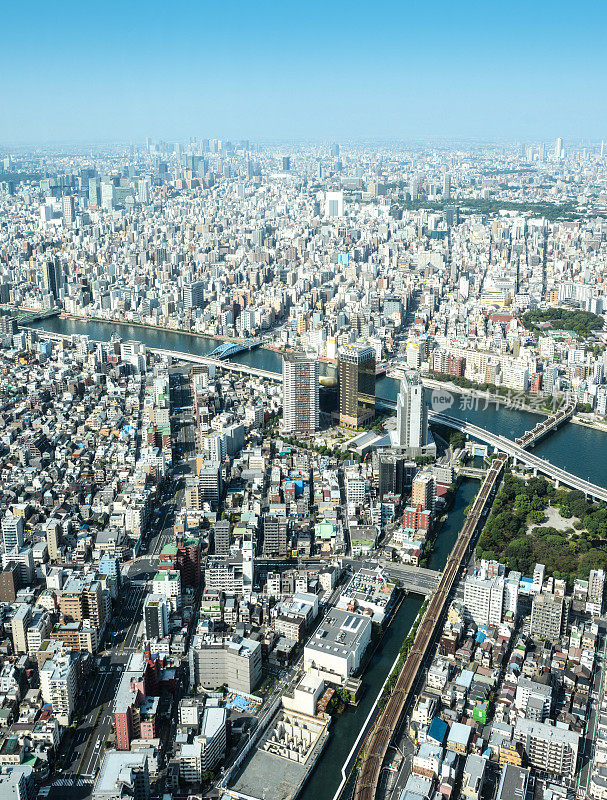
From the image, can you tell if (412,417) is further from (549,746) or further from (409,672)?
(549,746)

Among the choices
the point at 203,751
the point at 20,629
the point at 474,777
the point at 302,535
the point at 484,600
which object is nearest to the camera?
the point at 474,777

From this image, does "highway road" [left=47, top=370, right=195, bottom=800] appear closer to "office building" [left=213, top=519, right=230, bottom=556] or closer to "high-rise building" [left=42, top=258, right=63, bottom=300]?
"office building" [left=213, top=519, right=230, bottom=556]

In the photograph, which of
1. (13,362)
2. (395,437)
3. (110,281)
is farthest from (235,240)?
(395,437)

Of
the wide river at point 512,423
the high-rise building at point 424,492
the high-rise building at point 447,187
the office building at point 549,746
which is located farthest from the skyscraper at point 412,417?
the high-rise building at point 447,187

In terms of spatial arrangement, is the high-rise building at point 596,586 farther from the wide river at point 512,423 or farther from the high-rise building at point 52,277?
the high-rise building at point 52,277

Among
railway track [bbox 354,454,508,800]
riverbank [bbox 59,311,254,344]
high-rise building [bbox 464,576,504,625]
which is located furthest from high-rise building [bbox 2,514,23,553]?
riverbank [bbox 59,311,254,344]

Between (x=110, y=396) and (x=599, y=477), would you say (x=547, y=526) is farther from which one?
(x=110, y=396)

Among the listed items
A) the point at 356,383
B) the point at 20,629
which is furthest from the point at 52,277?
the point at 20,629
